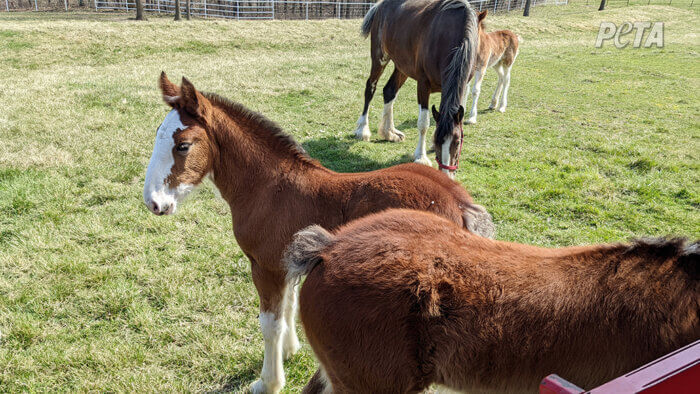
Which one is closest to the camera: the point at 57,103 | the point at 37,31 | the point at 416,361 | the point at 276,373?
the point at 416,361

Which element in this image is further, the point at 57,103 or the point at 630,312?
the point at 57,103

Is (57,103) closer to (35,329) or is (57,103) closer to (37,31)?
(35,329)

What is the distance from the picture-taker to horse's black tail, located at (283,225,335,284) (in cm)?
200

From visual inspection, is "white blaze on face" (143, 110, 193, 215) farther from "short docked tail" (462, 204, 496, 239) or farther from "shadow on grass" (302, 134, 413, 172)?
"shadow on grass" (302, 134, 413, 172)

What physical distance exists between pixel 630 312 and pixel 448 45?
5571mm

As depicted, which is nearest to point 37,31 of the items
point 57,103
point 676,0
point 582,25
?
point 57,103

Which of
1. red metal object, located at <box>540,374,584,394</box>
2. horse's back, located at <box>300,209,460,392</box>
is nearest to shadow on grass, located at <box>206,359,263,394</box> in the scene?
horse's back, located at <box>300,209,460,392</box>

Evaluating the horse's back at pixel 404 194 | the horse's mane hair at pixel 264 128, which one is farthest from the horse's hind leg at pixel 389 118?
the horse's back at pixel 404 194

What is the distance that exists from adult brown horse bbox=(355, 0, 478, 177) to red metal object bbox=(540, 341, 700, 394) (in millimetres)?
4244

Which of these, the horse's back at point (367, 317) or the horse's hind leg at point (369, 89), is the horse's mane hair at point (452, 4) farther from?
the horse's back at point (367, 317)

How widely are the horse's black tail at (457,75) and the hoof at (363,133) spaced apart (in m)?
2.24

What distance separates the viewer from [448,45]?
6.52m

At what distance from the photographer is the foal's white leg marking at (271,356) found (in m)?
2.95

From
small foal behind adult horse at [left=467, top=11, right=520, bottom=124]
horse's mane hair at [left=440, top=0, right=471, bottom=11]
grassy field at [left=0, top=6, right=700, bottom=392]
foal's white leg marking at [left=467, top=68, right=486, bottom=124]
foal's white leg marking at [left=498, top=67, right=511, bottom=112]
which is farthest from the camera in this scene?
foal's white leg marking at [left=498, top=67, right=511, bottom=112]
